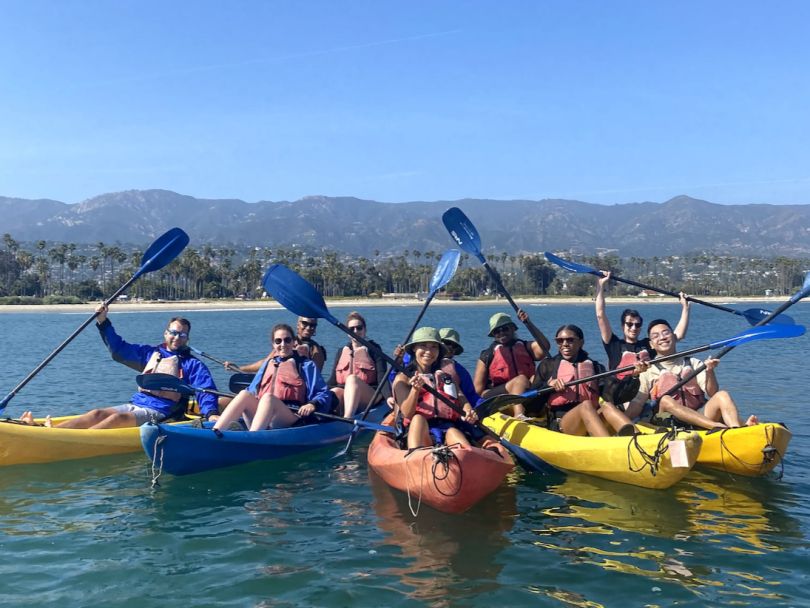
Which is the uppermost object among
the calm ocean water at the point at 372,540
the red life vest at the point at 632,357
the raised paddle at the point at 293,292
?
the raised paddle at the point at 293,292

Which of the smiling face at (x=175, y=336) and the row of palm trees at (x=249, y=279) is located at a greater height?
the row of palm trees at (x=249, y=279)

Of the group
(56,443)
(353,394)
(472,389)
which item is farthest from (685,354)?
(56,443)

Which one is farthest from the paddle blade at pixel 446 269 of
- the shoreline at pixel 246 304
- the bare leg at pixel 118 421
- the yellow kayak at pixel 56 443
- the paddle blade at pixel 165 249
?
the shoreline at pixel 246 304

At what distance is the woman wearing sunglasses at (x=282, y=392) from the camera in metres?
7.66

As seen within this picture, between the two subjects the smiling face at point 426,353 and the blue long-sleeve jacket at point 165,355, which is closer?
the smiling face at point 426,353

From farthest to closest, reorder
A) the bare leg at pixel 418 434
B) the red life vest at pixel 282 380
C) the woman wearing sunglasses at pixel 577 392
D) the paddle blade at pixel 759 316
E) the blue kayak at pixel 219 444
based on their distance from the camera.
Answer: the paddle blade at pixel 759 316 → the red life vest at pixel 282 380 → the woman wearing sunglasses at pixel 577 392 → the blue kayak at pixel 219 444 → the bare leg at pixel 418 434

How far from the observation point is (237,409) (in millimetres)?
7438

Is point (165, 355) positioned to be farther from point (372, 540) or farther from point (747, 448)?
point (747, 448)

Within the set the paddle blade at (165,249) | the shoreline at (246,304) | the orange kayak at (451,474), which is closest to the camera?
the orange kayak at (451,474)

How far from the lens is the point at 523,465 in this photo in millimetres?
7188

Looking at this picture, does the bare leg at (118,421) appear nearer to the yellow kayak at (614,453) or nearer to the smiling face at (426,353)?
the smiling face at (426,353)

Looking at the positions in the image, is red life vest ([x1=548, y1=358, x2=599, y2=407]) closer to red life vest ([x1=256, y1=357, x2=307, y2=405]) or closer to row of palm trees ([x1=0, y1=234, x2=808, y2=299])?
red life vest ([x1=256, y1=357, x2=307, y2=405])

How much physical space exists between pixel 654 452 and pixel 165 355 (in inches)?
218

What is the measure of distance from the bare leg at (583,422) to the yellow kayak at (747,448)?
0.45 m
